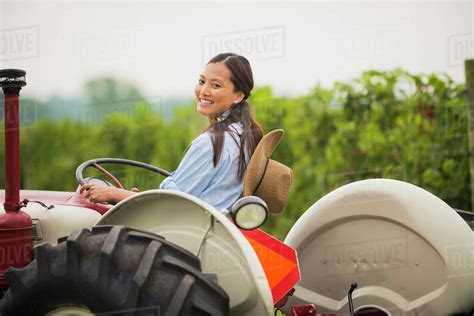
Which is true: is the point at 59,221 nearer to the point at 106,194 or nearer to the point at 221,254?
the point at 106,194

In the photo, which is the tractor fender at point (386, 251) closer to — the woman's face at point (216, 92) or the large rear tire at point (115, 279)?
the woman's face at point (216, 92)

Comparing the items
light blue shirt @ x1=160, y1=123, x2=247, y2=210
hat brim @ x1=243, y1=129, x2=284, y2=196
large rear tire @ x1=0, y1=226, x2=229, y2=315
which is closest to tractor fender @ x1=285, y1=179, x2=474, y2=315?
hat brim @ x1=243, y1=129, x2=284, y2=196

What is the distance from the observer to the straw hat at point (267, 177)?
3398mm

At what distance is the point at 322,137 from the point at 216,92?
4.94 metres

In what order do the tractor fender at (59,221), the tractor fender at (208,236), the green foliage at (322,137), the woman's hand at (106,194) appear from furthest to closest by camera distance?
the green foliage at (322,137)
the tractor fender at (59,221)
the woman's hand at (106,194)
the tractor fender at (208,236)

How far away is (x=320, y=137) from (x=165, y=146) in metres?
1.75

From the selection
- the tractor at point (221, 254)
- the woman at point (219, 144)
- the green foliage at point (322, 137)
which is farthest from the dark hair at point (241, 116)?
the green foliage at point (322, 137)

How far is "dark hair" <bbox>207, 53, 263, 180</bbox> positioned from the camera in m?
3.46

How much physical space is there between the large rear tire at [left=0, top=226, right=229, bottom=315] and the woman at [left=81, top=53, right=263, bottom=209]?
543mm

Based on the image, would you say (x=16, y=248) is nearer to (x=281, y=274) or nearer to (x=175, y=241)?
(x=175, y=241)

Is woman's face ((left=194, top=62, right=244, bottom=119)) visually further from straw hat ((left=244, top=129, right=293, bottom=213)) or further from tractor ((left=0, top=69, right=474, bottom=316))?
tractor ((left=0, top=69, right=474, bottom=316))

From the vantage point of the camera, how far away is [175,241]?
2.99 metres

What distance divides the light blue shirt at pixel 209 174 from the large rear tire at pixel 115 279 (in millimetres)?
523

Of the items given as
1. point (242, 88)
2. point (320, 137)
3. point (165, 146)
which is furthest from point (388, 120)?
point (242, 88)
